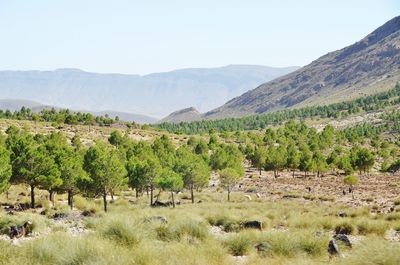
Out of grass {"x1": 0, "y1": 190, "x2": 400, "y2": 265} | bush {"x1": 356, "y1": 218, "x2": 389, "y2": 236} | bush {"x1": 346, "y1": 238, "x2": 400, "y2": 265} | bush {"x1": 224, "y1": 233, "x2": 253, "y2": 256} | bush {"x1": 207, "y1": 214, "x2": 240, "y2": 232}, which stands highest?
bush {"x1": 346, "y1": 238, "x2": 400, "y2": 265}

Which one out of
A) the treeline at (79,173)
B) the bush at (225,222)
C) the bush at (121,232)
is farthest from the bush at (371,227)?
the treeline at (79,173)

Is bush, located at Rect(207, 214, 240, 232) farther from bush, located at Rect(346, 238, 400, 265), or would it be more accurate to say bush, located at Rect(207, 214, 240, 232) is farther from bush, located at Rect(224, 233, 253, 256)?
bush, located at Rect(346, 238, 400, 265)

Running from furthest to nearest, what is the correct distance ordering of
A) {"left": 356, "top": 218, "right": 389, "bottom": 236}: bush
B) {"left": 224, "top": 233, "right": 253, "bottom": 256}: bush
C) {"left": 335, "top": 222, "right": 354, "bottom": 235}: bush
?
{"left": 335, "top": 222, "right": 354, "bottom": 235}: bush → {"left": 356, "top": 218, "right": 389, "bottom": 236}: bush → {"left": 224, "top": 233, "right": 253, "bottom": 256}: bush

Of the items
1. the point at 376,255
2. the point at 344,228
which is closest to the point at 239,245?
the point at 376,255

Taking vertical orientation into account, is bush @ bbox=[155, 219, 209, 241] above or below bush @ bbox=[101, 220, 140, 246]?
below

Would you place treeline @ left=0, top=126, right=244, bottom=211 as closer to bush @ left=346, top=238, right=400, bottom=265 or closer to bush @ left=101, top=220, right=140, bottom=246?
bush @ left=101, top=220, right=140, bottom=246

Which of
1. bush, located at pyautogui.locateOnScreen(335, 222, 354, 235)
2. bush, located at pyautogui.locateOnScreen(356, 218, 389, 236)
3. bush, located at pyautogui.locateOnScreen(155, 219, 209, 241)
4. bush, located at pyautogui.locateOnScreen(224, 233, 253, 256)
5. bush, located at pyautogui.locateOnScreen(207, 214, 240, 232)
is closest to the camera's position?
bush, located at pyautogui.locateOnScreen(224, 233, 253, 256)

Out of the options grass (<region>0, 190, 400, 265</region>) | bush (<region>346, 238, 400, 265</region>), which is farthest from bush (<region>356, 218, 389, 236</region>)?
bush (<region>346, 238, 400, 265</region>)

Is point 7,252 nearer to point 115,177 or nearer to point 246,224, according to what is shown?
point 246,224

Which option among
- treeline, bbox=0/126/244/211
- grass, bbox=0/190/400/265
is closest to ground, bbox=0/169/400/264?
grass, bbox=0/190/400/265

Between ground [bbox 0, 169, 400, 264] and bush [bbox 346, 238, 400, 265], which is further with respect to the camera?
ground [bbox 0, 169, 400, 264]

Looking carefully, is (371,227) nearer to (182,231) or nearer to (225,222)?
(225,222)

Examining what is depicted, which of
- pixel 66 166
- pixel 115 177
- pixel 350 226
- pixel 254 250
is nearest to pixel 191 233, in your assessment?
pixel 254 250

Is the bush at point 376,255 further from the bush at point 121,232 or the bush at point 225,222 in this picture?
the bush at point 225,222
